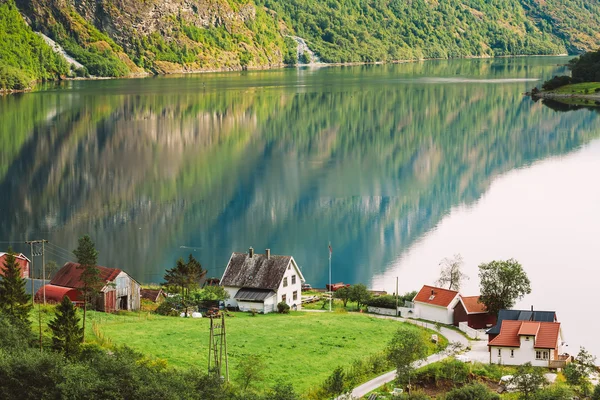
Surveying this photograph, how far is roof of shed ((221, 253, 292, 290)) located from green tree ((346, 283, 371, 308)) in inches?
117

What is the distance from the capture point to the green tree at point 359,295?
4175cm

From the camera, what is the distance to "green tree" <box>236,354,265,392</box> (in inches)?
1087

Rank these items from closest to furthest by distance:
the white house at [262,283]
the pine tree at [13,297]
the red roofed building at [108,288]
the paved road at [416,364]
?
the paved road at [416,364], the pine tree at [13,297], the red roofed building at [108,288], the white house at [262,283]

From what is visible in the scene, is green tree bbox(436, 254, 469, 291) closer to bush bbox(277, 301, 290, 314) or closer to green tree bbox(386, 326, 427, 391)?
bush bbox(277, 301, 290, 314)

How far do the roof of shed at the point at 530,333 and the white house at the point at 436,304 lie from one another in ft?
18.0

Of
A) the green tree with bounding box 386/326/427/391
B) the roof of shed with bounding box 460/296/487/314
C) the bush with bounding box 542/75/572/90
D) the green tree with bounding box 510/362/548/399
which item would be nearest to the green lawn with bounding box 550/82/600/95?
the bush with bounding box 542/75/572/90

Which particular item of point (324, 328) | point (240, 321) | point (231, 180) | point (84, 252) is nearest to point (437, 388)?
point (324, 328)

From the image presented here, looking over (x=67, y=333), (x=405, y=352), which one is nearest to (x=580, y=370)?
(x=405, y=352)

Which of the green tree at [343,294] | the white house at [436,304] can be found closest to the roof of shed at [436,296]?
the white house at [436,304]

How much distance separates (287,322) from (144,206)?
27981 mm

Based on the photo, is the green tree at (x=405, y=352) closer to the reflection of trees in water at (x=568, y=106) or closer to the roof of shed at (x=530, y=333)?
the roof of shed at (x=530, y=333)

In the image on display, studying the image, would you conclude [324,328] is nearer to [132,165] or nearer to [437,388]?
[437,388]

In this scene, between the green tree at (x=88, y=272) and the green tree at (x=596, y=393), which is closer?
the green tree at (x=596, y=393)

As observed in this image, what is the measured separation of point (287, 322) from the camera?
37062mm
